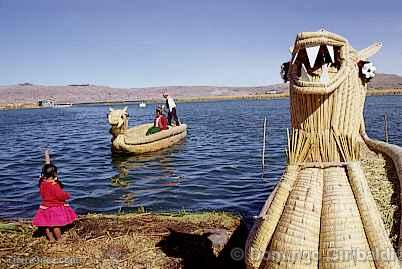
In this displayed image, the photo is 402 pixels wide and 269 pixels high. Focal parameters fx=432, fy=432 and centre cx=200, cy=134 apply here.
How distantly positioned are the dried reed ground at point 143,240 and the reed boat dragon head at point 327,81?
5.72 ft

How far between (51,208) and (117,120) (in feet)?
31.7

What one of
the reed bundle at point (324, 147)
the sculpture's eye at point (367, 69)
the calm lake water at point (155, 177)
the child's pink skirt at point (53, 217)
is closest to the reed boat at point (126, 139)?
the calm lake water at point (155, 177)

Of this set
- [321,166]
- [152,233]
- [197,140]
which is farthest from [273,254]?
[197,140]

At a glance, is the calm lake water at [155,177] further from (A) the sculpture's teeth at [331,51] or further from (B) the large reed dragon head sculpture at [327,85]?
(A) the sculpture's teeth at [331,51]

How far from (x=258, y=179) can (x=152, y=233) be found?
6.90m

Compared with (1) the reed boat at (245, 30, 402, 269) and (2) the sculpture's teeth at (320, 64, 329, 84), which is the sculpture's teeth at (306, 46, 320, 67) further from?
(2) the sculpture's teeth at (320, 64, 329, 84)

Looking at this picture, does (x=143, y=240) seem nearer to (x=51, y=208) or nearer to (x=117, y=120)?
(x=51, y=208)

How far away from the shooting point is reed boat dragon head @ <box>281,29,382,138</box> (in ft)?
9.73

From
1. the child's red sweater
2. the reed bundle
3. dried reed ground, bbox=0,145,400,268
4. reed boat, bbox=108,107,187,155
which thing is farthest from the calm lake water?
the reed bundle

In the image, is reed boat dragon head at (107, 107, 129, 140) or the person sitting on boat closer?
reed boat dragon head at (107, 107, 129, 140)

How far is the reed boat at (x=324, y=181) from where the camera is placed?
9.87ft

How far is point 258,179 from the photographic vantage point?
12.4 meters

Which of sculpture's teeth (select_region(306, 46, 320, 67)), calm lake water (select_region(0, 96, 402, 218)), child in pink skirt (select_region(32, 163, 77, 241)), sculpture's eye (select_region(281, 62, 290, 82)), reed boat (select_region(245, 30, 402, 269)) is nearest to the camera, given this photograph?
sculpture's teeth (select_region(306, 46, 320, 67))

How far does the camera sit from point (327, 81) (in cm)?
303
